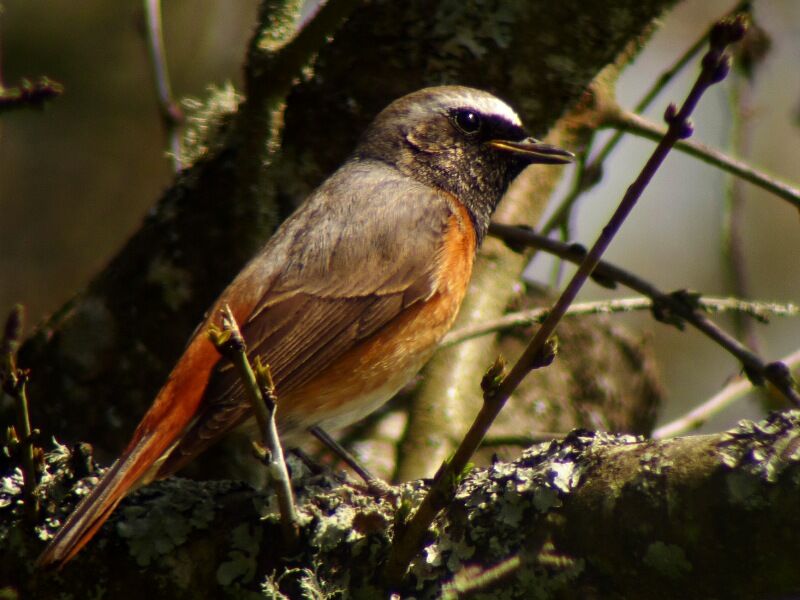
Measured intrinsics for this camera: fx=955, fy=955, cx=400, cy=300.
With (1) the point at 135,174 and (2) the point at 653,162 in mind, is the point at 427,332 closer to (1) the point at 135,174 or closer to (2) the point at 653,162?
(2) the point at 653,162

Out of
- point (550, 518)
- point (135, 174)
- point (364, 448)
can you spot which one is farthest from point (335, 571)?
point (135, 174)

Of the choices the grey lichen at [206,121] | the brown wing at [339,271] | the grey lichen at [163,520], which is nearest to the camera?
the grey lichen at [163,520]

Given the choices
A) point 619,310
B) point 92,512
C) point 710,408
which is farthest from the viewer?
point 710,408

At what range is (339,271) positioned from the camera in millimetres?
3959

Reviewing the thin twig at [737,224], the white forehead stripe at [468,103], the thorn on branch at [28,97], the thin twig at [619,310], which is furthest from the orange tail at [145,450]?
the thin twig at [737,224]

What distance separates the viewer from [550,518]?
7.70 ft

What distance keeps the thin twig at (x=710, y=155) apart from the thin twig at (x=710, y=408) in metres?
0.78

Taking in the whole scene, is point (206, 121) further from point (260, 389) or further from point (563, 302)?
point (563, 302)

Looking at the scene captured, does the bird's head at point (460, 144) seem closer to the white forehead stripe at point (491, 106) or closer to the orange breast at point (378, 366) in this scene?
the white forehead stripe at point (491, 106)

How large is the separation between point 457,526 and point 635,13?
9.27ft

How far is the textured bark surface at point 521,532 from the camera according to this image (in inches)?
79.5

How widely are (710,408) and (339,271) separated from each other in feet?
6.69

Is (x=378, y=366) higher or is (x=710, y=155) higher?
(x=710, y=155)

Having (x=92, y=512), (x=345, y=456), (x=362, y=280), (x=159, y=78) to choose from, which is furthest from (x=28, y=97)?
(x=159, y=78)
